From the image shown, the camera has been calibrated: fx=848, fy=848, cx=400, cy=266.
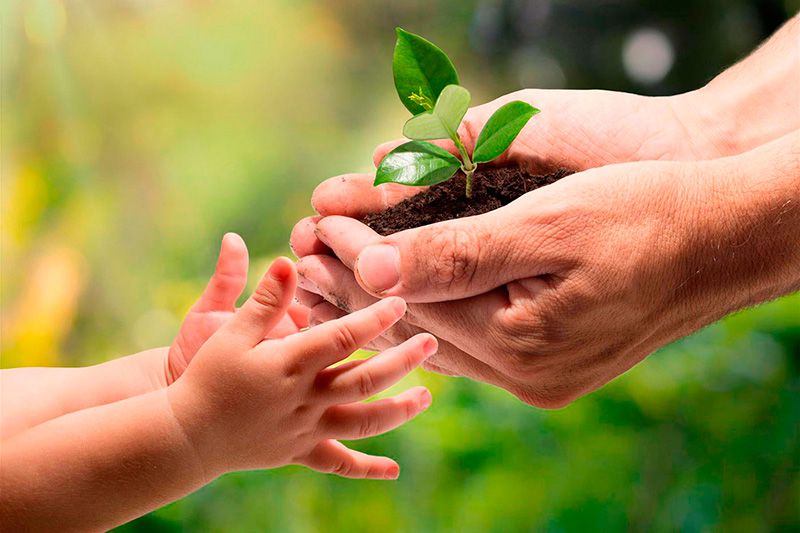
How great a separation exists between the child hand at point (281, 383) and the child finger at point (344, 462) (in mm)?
42

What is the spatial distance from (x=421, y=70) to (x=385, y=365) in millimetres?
271

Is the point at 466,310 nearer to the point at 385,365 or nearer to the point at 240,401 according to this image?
the point at 385,365

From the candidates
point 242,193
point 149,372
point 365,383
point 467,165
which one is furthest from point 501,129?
point 242,193

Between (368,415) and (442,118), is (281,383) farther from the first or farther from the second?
(442,118)

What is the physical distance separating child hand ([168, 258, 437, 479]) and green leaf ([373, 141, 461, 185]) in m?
0.11

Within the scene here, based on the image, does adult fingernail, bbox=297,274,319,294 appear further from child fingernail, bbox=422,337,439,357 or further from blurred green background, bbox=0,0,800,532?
blurred green background, bbox=0,0,800,532

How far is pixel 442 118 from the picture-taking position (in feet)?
2.36

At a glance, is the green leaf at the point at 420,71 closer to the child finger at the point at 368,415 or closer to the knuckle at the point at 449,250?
the knuckle at the point at 449,250

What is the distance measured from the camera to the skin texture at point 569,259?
0.68 m

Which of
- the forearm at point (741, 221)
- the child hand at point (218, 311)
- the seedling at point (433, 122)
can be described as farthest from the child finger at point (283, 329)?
the forearm at point (741, 221)

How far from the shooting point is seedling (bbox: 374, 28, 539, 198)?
2.35 feet

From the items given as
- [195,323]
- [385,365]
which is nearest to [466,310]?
[385,365]

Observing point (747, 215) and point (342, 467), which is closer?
point (747, 215)

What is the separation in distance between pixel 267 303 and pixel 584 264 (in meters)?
0.26
